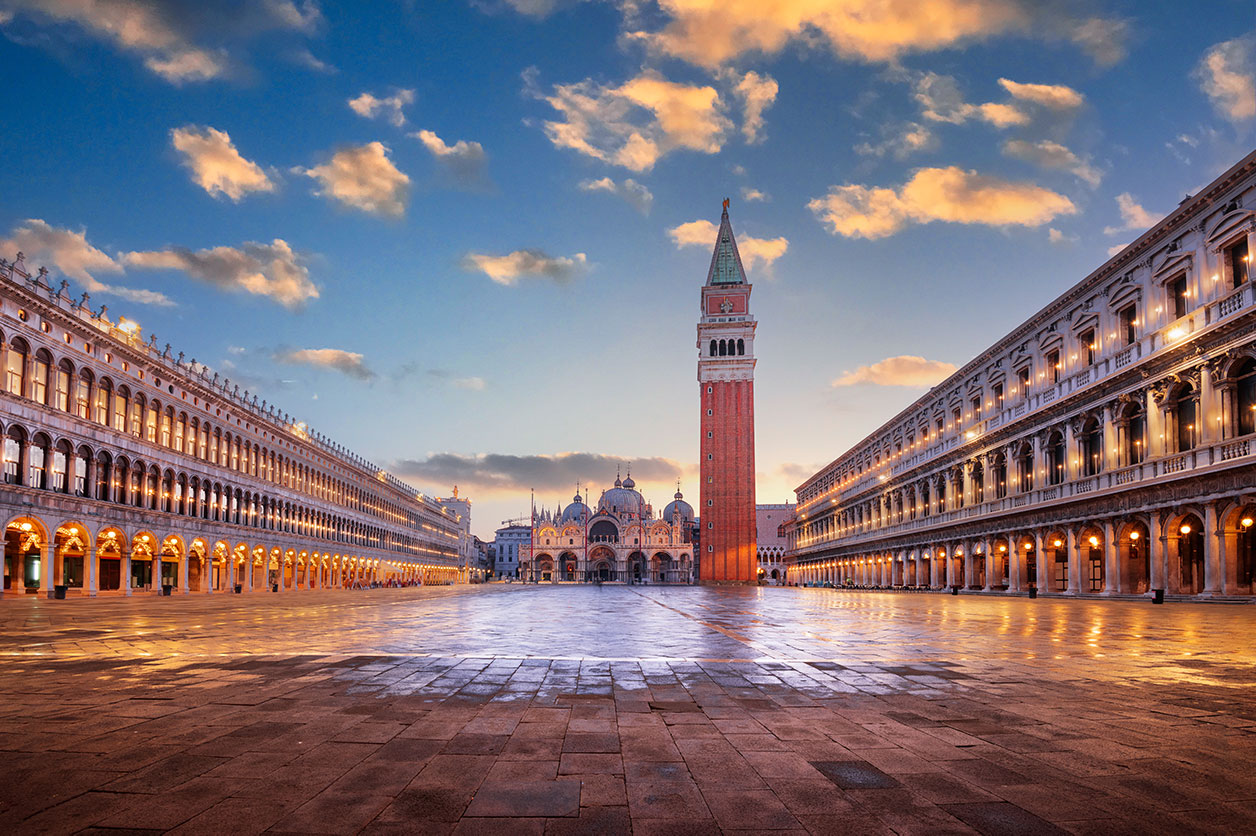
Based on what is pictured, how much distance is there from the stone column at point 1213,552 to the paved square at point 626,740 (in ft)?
60.9

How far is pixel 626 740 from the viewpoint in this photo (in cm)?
588

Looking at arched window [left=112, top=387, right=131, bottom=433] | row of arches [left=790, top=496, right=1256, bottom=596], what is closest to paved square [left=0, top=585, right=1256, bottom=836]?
row of arches [left=790, top=496, right=1256, bottom=596]

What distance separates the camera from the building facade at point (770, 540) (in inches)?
6388

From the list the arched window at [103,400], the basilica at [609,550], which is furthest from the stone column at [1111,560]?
the basilica at [609,550]

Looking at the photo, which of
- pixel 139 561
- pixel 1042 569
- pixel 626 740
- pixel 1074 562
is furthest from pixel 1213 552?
pixel 139 561

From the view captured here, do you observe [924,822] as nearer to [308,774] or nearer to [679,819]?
[679,819]

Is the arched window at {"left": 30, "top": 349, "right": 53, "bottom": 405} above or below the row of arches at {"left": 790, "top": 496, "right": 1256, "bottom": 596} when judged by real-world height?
above

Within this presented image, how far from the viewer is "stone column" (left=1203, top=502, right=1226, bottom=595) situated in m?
27.0

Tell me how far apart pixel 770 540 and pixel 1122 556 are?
136782 millimetres

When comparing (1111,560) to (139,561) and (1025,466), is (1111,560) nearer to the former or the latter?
(1025,466)

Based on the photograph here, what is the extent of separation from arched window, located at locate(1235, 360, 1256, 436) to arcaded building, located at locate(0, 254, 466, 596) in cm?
4774

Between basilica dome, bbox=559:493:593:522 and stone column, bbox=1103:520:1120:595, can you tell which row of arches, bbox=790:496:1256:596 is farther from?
basilica dome, bbox=559:493:593:522

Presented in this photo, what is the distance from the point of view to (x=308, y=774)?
4.89 metres

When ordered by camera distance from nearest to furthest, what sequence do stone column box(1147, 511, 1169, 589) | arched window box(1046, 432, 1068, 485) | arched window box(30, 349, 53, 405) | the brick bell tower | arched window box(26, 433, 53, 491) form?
stone column box(1147, 511, 1169, 589), arched window box(26, 433, 53, 491), arched window box(30, 349, 53, 405), arched window box(1046, 432, 1068, 485), the brick bell tower
